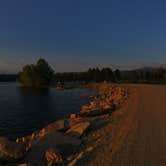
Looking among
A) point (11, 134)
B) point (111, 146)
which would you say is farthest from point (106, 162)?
point (11, 134)

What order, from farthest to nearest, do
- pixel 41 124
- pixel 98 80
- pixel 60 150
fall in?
1. pixel 98 80
2. pixel 41 124
3. pixel 60 150

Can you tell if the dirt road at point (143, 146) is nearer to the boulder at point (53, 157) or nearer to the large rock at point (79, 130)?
the boulder at point (53, 157)

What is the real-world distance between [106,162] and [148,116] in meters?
6.55

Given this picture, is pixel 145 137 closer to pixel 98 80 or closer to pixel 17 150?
pixel 17 150

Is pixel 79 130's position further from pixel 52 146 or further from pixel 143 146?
pixel 143 146

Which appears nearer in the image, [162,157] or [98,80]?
[162,157]

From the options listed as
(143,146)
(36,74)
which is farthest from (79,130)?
(36,74)

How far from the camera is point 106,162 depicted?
5125 mm

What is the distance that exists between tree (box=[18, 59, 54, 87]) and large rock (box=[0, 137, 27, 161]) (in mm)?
79194

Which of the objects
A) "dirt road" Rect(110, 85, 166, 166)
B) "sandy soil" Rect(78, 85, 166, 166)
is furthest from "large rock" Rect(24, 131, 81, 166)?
"dirt road" Rect(110, 85, 166, 166)

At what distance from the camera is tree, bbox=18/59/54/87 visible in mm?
83312

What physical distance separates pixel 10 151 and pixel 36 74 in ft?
263

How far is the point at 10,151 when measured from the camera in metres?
6.31

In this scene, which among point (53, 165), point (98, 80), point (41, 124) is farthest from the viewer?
point (98, 80)
